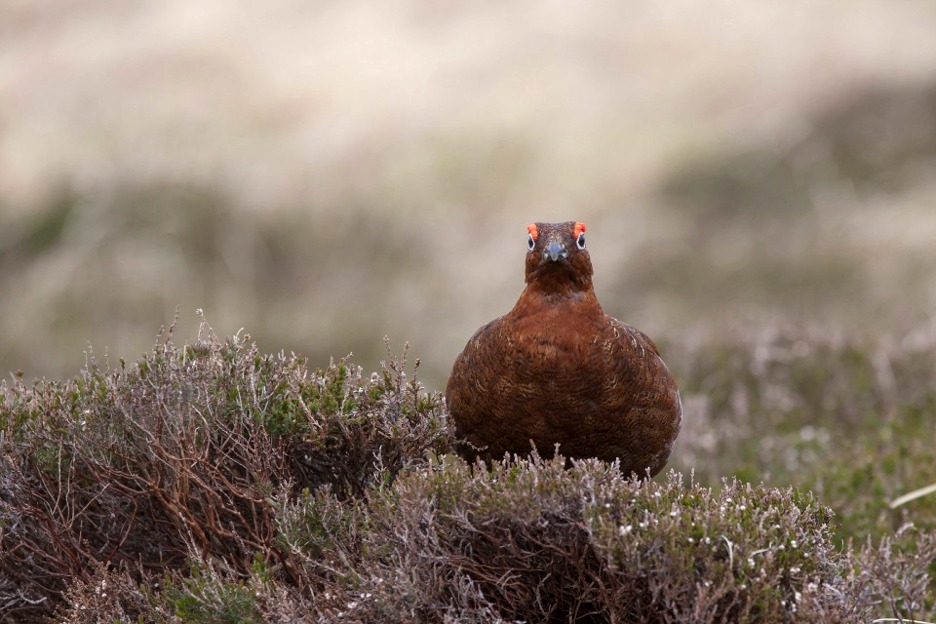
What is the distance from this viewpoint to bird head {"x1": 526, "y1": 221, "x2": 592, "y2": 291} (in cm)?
475

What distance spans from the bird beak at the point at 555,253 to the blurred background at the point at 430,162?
Result: 8936 mm

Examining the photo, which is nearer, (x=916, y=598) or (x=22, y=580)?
(x=916, y=598)

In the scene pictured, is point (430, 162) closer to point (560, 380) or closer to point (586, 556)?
point (560, 380)

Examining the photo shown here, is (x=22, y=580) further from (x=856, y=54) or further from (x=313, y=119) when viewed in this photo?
(x=856, y=54)

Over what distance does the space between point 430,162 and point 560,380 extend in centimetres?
1308

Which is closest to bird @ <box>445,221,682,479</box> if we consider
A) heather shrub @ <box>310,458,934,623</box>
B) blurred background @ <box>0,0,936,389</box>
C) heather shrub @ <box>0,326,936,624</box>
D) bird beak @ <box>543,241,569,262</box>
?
bird beak @ <box>543,241,569,262</box>

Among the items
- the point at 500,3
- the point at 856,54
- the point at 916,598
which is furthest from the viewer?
the point at 500,3

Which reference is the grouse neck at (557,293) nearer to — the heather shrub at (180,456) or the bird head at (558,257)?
the bird head at (558,257)

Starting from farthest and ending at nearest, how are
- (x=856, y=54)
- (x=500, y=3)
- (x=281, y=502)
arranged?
(x=500, y=3) → (x=856, y=54) → (x=281, y=502)

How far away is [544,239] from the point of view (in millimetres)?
4824

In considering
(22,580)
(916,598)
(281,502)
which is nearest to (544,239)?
(281,502)

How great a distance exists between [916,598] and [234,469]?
2501mm

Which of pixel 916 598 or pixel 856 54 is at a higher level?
pixel 856 54

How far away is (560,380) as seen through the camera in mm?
4598
